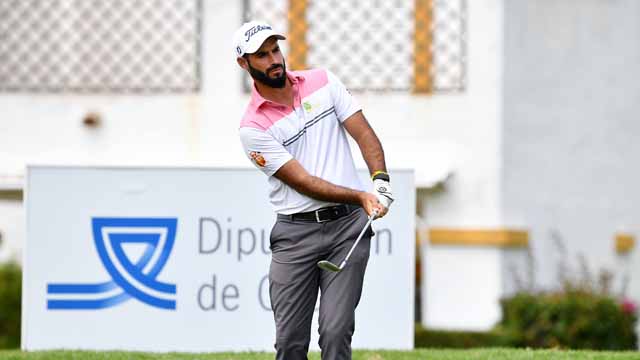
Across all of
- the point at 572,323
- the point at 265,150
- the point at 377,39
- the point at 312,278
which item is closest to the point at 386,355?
the point at 312,278

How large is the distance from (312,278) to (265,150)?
61 cm

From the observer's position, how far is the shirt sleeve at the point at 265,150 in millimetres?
6184

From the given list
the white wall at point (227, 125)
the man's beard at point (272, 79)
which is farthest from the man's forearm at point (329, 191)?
the white wall at point (227, 125)

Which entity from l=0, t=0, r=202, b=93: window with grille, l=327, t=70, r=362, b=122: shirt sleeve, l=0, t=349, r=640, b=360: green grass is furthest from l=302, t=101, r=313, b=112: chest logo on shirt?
l=0, t=0, r=202, b=93: window with grille

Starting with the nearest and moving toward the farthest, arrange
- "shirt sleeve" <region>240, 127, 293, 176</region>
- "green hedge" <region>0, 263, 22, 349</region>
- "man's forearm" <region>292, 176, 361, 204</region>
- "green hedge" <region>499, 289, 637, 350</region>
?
"man's forearm" <region>292, 176, 361, 204</region> → "shirt sleeve" <region>240, 127, 293, 176</region> → "green hedge" <region>499, 289, 637, 350</region> → "green hedge" <region>0, 263, 22, 349</region>

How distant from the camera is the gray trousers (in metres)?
6.11

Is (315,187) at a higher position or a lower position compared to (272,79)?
lower

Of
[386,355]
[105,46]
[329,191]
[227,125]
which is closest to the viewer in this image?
[329,191]

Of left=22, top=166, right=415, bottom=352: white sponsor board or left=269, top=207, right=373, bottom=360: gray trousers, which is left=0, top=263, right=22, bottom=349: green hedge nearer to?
left=22, top=166, right=415, bottom=352: white sponsor board

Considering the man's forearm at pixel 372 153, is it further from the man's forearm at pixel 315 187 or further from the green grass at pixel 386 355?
the green grass at pixel 386 355

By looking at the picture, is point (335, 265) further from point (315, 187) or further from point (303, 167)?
point (303, 167)

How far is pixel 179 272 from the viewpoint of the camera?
873 cm

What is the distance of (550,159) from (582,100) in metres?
0.61

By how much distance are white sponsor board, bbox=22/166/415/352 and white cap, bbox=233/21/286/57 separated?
2551 millimetres
